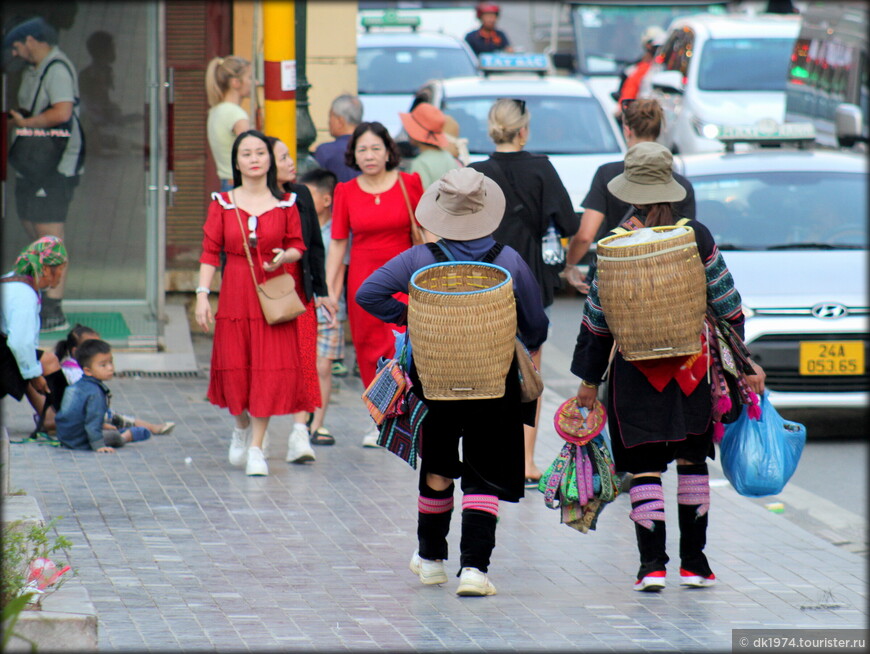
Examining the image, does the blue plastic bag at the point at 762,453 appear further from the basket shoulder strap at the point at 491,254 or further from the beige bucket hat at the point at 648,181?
the basket shoulder strap at the point at 491,254

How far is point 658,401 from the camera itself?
6.07 m

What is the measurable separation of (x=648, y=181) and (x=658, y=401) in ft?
3.16

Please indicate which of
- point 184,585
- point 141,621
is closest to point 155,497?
point 184,585

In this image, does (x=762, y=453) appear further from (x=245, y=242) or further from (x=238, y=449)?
(x=238, y=449)

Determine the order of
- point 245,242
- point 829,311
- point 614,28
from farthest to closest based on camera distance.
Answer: point 614,28 < point 829,311 < point 245,242

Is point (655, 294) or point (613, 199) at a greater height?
point (613, 199)

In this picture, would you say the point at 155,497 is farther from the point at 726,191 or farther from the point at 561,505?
the point at 726,191

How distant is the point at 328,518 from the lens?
7.45 meters

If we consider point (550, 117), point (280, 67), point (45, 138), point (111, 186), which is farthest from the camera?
point (550, 117)

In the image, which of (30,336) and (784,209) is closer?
(30,336)

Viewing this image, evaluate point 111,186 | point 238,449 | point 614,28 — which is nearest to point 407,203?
point 238,449

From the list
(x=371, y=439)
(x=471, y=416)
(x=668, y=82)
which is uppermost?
(x=668, y=82)

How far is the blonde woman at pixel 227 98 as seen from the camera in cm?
1076

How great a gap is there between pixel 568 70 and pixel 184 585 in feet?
61.8
